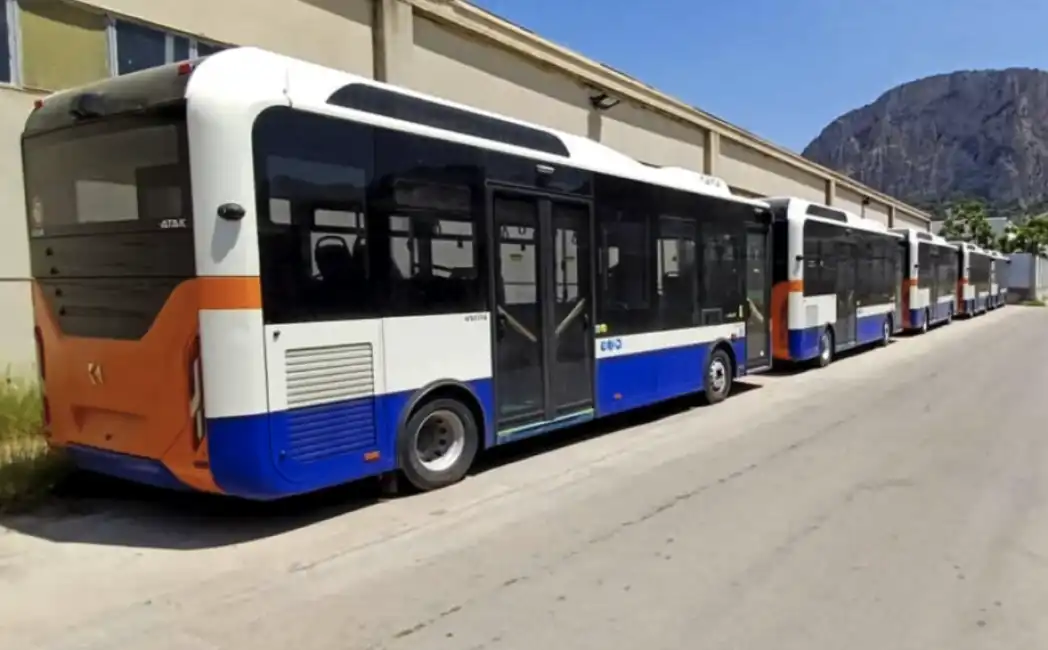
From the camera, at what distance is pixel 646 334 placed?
9.53 meters

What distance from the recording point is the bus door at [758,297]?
1231 cm

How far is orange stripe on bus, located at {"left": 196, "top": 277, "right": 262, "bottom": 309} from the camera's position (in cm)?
511

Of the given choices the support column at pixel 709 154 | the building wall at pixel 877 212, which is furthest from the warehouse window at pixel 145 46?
the building wall at pixel 877 212

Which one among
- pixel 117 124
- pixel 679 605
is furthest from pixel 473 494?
pixel 117 124

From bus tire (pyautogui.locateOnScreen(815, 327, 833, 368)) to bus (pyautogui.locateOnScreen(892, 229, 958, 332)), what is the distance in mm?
8558

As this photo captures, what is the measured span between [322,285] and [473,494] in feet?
7.33

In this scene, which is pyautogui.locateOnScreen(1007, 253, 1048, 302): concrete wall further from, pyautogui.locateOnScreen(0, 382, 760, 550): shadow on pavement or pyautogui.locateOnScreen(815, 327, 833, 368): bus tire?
pyautogui.locateOnScreen(0, 382, 760, 550): shadow on pavement

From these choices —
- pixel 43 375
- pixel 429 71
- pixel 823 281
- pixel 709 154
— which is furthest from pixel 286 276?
pixel 709 154

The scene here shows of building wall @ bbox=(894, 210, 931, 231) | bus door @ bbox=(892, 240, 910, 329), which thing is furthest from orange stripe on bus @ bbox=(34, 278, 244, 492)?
building wall @ bbox=(894, 210, 931, 231)

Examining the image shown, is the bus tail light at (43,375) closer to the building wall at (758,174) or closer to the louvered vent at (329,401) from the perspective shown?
the louvered vent at (329,401)

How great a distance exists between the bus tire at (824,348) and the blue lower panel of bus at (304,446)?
1165 centimetres

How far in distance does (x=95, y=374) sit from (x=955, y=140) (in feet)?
604

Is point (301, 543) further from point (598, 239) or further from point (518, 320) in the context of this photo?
point (598, 239)

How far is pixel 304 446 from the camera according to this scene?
18.3ft
